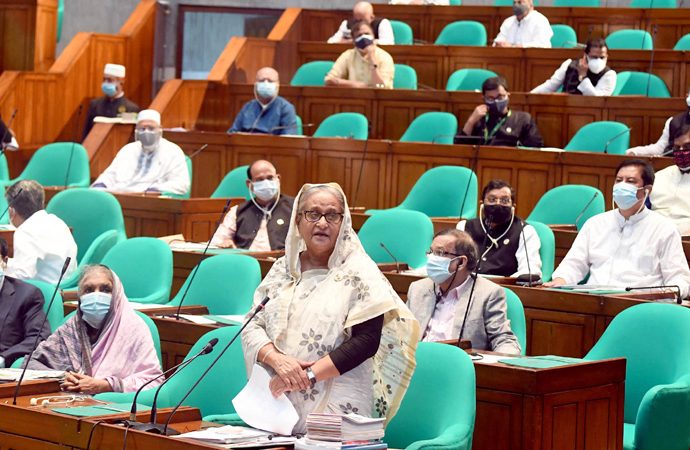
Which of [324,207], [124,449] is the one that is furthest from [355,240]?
[124,449]

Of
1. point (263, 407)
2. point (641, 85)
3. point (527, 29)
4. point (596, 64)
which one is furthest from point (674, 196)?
point (263, 407)

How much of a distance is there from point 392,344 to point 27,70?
7.53m

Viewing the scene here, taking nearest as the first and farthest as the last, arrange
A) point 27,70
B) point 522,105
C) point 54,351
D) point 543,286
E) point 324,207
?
point 324,207, point 54,351, point 543,286, point 522,105, point 27,70

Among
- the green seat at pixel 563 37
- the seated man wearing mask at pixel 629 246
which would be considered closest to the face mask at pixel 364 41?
the green seat at pixel 563 37

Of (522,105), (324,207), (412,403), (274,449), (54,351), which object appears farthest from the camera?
(522,105)

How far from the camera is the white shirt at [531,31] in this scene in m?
9.62

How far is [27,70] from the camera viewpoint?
1029 centimetres

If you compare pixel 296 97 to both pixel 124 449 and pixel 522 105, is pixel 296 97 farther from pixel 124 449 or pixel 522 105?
pixel 124 449

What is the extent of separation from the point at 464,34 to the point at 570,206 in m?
3.56

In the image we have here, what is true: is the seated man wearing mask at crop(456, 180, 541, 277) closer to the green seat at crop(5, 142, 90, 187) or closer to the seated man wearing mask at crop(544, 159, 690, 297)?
the seated man wearing mask at crop(544, 159, 690, 297)

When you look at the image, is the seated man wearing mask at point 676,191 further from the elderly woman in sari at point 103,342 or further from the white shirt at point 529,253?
the elderly woman in sari at point 103,342

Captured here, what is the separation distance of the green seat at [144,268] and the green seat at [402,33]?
4833mm

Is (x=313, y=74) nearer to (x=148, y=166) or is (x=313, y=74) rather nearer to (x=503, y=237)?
(x=148, y=166)

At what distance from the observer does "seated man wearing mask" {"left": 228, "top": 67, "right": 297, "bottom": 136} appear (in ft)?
28.9
